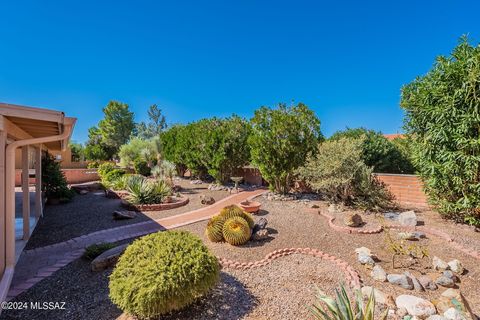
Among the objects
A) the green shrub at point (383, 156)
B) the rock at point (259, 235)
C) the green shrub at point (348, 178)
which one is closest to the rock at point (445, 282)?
the rock at point (259, 235)

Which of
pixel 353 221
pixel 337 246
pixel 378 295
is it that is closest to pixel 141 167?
pixel 353 221

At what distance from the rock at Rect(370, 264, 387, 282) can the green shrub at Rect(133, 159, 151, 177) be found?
20592 mm

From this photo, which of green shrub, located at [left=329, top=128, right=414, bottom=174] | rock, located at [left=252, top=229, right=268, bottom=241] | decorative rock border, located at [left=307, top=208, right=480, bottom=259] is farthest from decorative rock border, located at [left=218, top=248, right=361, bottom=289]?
green shrub, located at [left=329, top=128, right=414, bottom=174]

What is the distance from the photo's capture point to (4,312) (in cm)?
359

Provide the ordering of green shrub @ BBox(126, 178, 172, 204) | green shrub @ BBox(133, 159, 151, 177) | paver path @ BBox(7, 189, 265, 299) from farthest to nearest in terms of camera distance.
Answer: green shrub @ BBox(133, 159, 151, 177), green shrub @ BBox(126, 178, 172, 204), paver path @ BBox(7, 189, 265, 299)

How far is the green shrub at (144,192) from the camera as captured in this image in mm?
10578

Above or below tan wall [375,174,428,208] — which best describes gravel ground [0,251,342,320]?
below

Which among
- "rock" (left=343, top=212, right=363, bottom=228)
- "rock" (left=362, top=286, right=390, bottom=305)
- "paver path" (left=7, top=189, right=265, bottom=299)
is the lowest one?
"rock" (left=362, top=286, right=390, bottom=305)

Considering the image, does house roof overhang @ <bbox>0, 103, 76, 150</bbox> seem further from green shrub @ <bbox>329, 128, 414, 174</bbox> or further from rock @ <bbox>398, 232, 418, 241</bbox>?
green shrub @ <bbox>329, 128, 414, 174</bbox>

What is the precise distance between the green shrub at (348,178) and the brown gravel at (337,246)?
4.93 ft

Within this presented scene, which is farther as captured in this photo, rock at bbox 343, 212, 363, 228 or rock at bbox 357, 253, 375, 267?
rock at bbox 343, 212, 363, 228

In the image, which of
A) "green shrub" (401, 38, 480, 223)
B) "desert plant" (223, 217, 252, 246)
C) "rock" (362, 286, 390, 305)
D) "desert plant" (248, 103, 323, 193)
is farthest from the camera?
"desert plant" (248, 103, 323, 193)

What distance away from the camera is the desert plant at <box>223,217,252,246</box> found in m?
6.07

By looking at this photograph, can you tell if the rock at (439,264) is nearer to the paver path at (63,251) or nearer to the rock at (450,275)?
the rock at (450,275)
